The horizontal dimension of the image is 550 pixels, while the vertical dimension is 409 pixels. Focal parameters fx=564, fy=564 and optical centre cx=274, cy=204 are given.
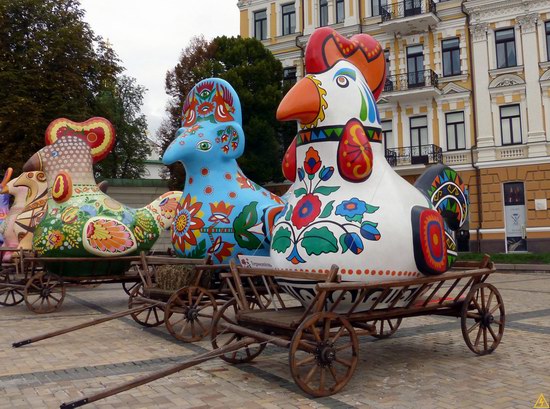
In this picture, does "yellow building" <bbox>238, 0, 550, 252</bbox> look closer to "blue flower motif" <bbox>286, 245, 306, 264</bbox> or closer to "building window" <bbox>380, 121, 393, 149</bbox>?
"building window" <bbox>380, 121, 393, 149</bbox>

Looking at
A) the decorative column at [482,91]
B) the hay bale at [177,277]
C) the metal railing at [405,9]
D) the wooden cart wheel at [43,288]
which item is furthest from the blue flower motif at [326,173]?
the metal railing at [405,9]

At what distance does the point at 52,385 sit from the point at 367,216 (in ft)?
10.6

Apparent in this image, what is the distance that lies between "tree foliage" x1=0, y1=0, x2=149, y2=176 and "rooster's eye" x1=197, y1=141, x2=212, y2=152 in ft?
46.2

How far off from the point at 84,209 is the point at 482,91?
62.0ft

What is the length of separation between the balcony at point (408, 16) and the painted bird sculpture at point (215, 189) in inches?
716

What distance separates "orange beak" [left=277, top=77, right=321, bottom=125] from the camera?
216 inches

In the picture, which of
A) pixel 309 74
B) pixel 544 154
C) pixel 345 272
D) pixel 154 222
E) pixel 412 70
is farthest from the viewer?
pixel 412 70

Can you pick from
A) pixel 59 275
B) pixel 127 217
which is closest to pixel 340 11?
pixel 127 217

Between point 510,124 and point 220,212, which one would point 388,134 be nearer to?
point 510,124

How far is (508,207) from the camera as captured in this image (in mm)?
22797

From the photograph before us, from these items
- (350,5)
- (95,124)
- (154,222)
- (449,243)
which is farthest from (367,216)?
(350,5)

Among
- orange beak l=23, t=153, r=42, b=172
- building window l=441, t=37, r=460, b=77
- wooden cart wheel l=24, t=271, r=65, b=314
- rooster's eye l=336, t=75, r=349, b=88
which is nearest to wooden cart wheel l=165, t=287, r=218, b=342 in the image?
rooster's eye l=336, t=75, r=349, b=88

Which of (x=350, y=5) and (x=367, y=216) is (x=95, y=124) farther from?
(x=350, y=5)

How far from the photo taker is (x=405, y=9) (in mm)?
25141
